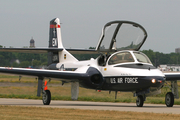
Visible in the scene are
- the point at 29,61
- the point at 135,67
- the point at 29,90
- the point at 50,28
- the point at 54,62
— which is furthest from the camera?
the point at 29,61

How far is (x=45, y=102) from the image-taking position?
2258 cm

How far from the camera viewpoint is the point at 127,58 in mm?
20469

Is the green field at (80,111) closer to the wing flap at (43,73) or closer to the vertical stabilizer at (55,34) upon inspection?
the wing flap at (43,73)

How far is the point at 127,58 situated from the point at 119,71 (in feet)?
2.77

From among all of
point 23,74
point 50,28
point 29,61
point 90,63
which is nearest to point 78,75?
point 90,63

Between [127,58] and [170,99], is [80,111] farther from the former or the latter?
[170,99]

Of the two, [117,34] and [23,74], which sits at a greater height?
[117,34]

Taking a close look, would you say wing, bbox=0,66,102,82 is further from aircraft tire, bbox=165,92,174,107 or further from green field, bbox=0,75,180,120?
aircraft tire, bbox=165,92,174,107

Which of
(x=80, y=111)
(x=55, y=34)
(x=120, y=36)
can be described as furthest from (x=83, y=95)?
(x=80, y=111)

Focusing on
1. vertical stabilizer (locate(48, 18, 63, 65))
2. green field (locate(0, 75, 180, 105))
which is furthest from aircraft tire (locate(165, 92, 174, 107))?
vertical stabilizer (locate(48, 18, 63, 65))

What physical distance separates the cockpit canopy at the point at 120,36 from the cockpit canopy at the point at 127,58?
4.29ft

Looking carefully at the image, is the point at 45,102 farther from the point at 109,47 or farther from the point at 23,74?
the point at 109,47

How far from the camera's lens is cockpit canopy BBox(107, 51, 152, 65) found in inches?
801

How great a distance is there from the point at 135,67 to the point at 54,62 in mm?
10410
